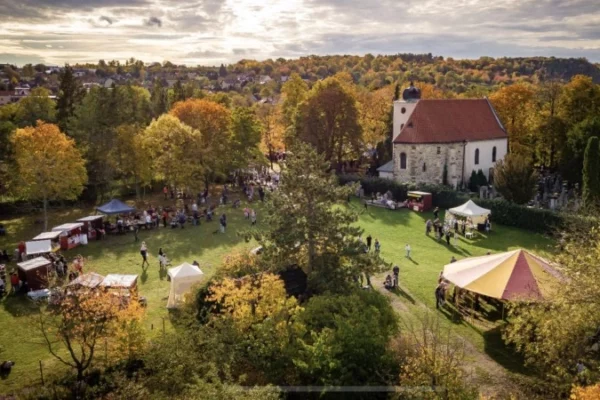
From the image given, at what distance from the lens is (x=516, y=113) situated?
163ft

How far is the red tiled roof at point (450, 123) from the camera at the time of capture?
4338 centimetres

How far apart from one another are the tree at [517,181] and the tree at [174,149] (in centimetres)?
2197

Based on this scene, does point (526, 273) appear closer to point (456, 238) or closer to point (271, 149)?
point (456, 238)

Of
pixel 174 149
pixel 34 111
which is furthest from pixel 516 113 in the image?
pixel 34 111

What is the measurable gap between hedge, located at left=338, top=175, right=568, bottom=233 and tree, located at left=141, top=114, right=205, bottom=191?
12806 millimetres

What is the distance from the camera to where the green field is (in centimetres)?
1791

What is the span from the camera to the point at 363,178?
141 ft

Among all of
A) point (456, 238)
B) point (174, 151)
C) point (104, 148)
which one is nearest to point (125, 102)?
point (104, 148)

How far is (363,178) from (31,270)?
2729cm

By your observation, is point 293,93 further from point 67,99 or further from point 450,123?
point 67,99

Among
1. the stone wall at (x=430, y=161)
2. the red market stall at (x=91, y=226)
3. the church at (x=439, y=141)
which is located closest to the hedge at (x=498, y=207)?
the stone wall at (x=430, y=161)

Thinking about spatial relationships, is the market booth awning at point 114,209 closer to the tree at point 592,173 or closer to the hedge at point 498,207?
the hedge at point 498,207

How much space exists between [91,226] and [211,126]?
15.9 m

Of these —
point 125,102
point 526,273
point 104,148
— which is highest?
point 125,102
